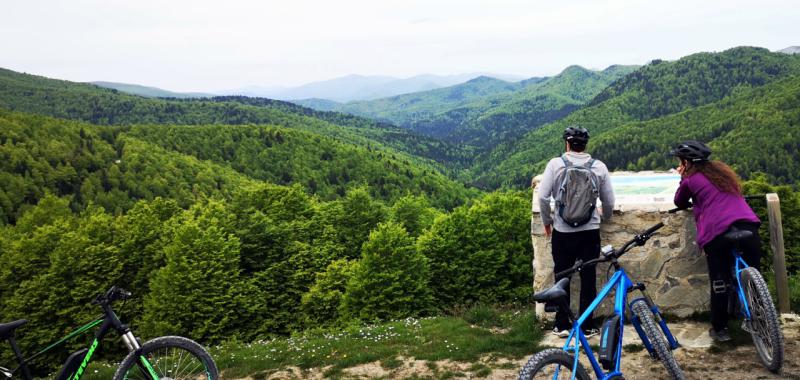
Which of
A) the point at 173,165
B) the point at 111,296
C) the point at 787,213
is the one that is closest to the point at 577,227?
the point at 111,296

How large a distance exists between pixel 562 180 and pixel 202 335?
29.3 meters

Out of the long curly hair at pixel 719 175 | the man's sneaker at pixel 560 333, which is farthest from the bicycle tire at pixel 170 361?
the long curly hair at pixel 719 175

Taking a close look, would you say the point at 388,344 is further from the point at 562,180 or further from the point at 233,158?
the point at 233,158

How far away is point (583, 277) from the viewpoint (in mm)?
7480

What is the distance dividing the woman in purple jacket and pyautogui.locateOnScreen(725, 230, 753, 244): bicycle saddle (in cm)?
8

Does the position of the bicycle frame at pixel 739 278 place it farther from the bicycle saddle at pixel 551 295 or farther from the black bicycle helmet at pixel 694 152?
the bicycle saddle at pixel 551 295

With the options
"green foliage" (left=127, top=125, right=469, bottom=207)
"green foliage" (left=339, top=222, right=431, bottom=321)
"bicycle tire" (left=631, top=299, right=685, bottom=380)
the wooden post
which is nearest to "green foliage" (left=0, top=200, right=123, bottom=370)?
"green foliage" (left=339, top=222, right=431, bottom=321)

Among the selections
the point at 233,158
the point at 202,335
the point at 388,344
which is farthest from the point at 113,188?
the point at 388,344

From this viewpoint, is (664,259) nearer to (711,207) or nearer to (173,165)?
(711,207)

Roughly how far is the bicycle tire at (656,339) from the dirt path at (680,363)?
3.71 ft

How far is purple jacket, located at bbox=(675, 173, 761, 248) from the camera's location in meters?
6.50

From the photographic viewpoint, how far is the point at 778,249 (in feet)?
25.2

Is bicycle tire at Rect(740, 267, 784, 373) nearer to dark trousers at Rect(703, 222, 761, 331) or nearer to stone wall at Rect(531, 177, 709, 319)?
dark trousers at Rect(703, 222, 761, 331)

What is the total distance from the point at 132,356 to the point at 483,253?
983 inches
